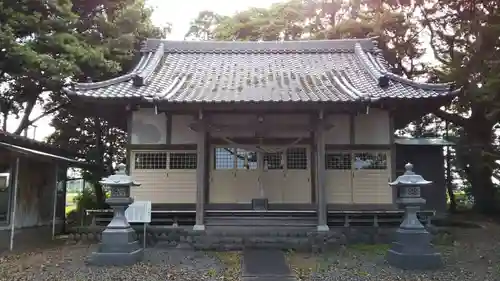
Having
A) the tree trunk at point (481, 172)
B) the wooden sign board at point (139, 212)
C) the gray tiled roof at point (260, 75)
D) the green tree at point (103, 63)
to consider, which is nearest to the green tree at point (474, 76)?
the tree trunk at point (481, 172)

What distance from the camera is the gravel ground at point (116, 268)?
6.98 metres

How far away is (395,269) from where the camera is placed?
24.9 feet

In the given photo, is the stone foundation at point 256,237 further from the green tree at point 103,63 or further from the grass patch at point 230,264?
the green tree at point 103,63

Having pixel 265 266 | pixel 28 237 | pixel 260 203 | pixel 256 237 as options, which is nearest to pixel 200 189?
pixel 256 237

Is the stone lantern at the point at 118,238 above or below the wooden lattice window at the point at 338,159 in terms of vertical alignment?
below

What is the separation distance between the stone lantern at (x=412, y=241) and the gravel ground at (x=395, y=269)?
22cm

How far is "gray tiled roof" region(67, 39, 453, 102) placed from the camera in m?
10.4

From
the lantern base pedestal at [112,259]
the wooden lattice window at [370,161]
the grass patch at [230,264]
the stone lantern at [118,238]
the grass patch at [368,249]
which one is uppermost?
the wooden lattice window at [370,161]

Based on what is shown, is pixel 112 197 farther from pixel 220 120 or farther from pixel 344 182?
pixel 344 182

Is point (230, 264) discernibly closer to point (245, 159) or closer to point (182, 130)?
point (245, 159)

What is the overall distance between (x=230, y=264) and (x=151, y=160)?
4.70m

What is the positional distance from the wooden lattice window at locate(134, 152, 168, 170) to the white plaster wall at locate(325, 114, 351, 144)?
178 inches

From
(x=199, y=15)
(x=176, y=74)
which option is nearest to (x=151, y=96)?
(x=176, y=74)

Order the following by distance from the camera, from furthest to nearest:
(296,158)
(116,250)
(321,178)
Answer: (296,158) < (321,178) < (116,250)
